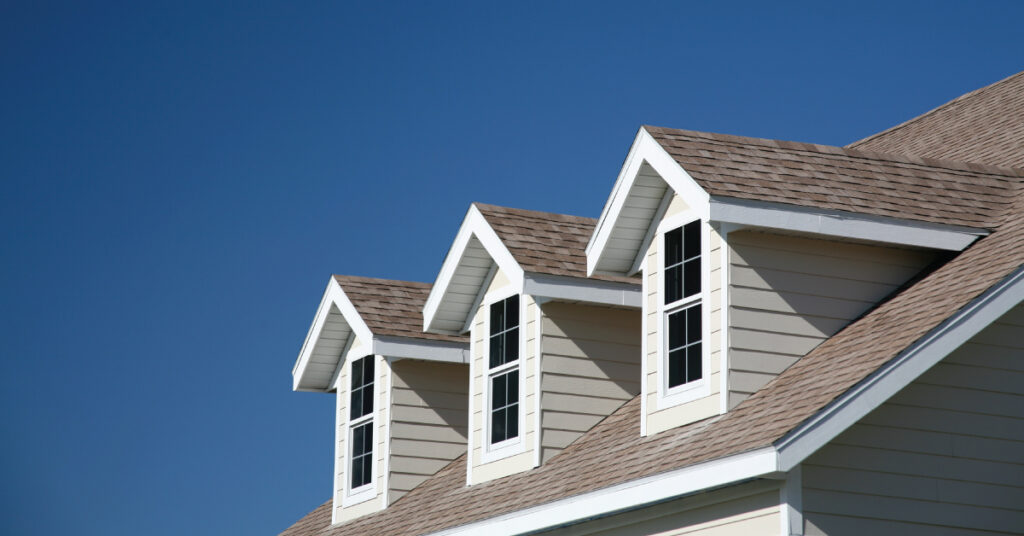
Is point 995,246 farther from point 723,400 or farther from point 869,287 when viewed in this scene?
point 723,400

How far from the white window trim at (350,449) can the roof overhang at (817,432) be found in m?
5.99

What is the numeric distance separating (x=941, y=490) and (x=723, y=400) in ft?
5.95

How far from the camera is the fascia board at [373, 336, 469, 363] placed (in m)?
16.1

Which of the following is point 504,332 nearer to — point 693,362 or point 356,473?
point 693,362

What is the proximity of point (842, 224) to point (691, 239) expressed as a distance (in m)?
1.30

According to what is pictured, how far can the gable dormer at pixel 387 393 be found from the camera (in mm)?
16109

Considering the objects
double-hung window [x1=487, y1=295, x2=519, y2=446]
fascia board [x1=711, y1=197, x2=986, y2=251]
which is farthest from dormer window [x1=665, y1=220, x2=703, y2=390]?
double-hung window [x1=487, y1=295, x2=519, y2=446]

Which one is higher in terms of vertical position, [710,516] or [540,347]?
[540,347]

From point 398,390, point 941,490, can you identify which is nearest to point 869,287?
point 941,490

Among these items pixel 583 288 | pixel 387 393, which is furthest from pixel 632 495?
pixel 387 393

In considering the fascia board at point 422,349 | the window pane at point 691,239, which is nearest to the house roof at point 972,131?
the window pane at point 691,239

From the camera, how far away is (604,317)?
13844 mm

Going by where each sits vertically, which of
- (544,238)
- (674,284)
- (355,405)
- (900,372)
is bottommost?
(900,372)

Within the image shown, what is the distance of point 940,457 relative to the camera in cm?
1002
